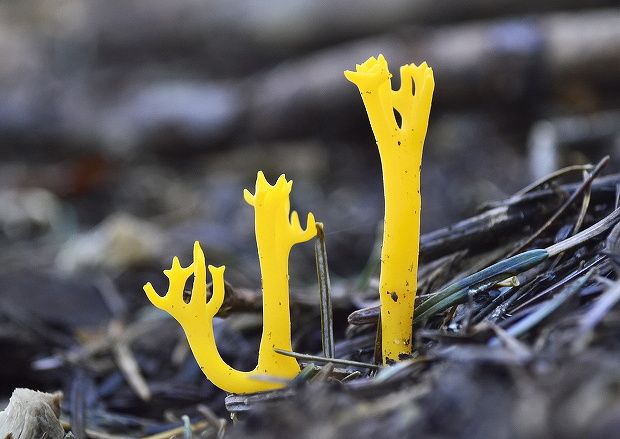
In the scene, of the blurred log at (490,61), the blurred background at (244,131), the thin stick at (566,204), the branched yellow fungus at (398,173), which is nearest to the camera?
the branched yellow fungus at (398,173)

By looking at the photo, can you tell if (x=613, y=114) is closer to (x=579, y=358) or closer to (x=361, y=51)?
(x=361, y=51)

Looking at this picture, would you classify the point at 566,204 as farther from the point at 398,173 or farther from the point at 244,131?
the point at 244,131

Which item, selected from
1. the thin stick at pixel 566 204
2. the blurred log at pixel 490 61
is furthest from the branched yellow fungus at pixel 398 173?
the blurred log at pixel 490 61

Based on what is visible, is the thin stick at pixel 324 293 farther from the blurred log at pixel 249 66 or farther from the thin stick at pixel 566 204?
the blurred log at pixel 249 66

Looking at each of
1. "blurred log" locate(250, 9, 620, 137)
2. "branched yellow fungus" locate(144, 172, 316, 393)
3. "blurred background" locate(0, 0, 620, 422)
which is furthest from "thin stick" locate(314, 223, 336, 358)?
"blurred log" locate(250, 9, 620, 137)

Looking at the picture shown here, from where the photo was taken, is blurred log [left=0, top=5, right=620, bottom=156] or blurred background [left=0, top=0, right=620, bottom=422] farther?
blurred log [left=0, top=5, right=620, bottom=156]

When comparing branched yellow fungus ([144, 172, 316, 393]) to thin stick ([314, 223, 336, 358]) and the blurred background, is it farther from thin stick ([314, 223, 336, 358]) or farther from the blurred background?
the blurred background

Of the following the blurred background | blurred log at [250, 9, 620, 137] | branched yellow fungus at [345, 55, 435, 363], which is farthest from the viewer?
blurred log at [250, 9, 620, 137]
